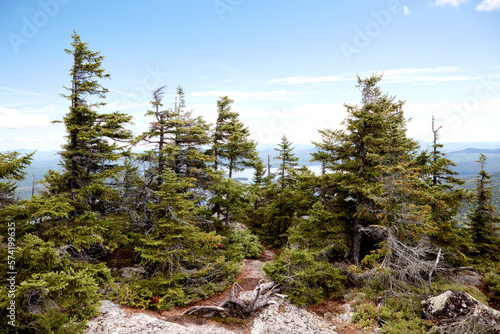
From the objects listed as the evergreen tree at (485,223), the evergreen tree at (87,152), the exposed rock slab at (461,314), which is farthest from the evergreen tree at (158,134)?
the evergreen tree at (485,223)

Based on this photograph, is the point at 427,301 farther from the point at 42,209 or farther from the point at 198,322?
the point at 42,209

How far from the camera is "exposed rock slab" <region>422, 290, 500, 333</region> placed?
29.7 ft

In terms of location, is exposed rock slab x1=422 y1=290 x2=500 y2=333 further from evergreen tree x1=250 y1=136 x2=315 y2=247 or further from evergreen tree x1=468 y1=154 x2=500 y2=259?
evergreen tree x1=468 y1=154 x2=500 y2=259

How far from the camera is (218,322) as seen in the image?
36.9 feet

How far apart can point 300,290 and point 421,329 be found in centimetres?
527

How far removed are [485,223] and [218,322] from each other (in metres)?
24.2

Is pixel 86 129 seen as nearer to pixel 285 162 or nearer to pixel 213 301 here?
pixel 213 301

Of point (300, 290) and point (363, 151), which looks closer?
point (300, 290)

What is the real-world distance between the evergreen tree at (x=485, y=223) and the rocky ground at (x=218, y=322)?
17647mm

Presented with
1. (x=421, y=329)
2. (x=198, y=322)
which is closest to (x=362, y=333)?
(x=421, y=329)

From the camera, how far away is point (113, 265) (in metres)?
14.8

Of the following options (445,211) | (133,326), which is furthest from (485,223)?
(133,326)

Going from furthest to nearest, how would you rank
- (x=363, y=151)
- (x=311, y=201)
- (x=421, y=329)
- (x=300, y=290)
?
(x=311, y=201), (x=363, y=151), (x=300, y=290), (x=421, y=329)

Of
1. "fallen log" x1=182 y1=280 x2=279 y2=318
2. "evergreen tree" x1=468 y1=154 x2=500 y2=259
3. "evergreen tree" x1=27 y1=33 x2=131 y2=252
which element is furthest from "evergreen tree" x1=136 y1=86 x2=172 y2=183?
"evergreen tree" x1=468 y1=154 x2=500 y2=259
